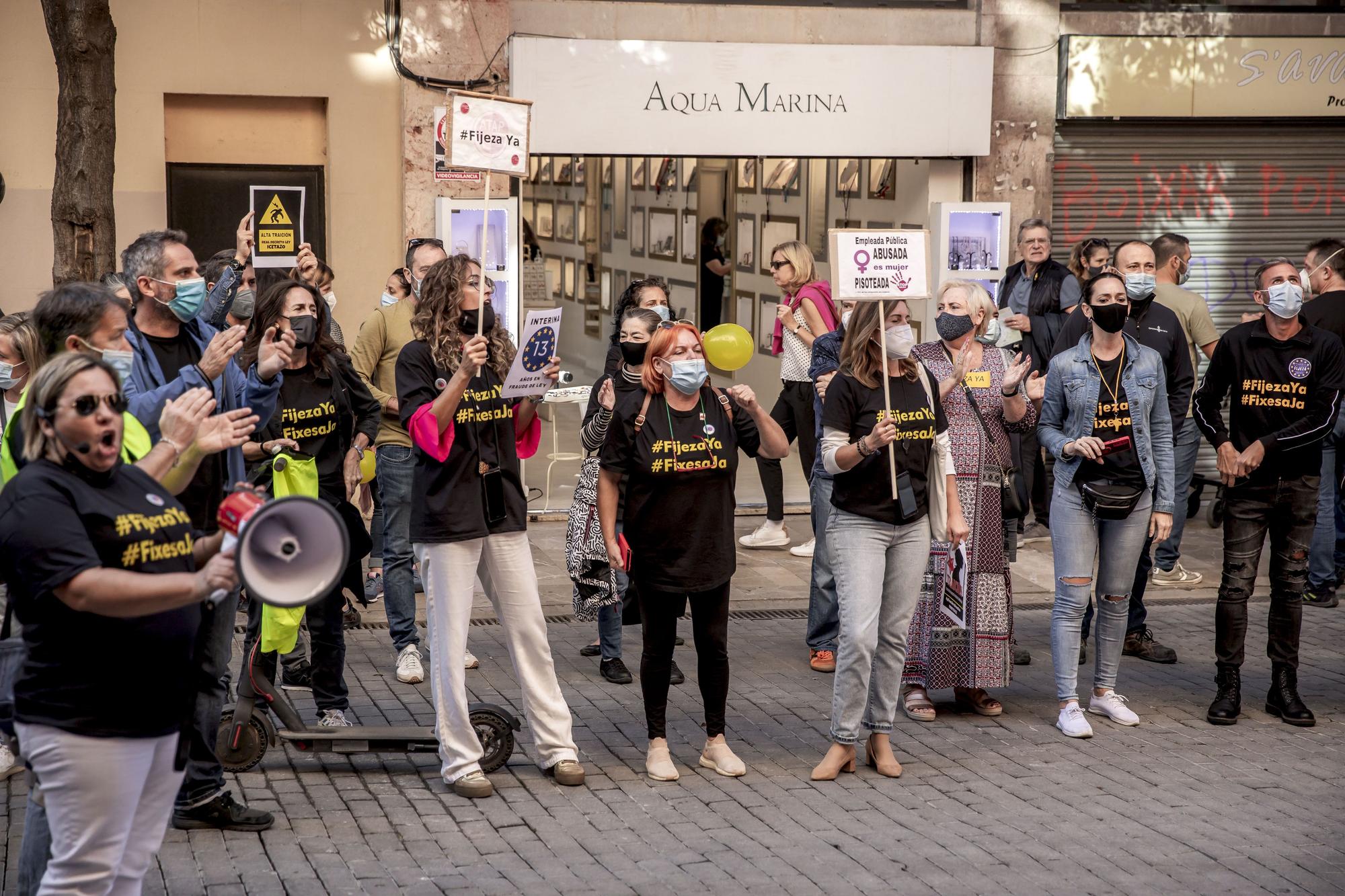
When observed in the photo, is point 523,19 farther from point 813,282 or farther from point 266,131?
point 813,282

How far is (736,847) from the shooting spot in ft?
18.7

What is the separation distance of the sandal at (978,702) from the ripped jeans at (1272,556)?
1136mm

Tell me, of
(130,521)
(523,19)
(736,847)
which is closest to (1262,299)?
(736,847)

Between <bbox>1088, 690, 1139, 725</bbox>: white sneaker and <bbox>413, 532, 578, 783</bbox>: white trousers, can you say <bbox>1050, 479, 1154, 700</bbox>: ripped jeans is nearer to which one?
<bbox>1088, 690, 1139, 725</bbox>: white sneaker

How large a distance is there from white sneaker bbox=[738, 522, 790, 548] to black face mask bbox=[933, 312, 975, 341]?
437 cm

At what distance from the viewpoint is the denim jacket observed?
7.18 metres

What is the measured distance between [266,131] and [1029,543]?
21.9ft

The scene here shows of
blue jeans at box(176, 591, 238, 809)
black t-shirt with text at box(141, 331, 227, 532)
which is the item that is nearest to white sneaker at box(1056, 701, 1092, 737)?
blue jeans at box(176, 591, 238, 809)

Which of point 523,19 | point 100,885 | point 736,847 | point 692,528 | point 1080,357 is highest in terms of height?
point 523,19

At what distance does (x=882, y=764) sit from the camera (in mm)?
6562

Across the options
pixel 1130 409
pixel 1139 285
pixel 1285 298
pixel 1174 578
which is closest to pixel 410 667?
pixel 1130 409

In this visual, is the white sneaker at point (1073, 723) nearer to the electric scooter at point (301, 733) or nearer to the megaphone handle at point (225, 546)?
the electric scooter at point (301, 733)

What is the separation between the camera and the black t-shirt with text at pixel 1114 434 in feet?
23.4

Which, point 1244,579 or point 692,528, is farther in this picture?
point 1244,579
